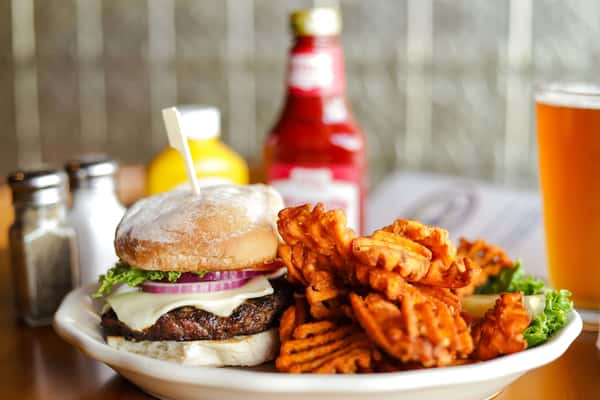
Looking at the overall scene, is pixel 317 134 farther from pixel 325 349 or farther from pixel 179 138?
pixel 325 349

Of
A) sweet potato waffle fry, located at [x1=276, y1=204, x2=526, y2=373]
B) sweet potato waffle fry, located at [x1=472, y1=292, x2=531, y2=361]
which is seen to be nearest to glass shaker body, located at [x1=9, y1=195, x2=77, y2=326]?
sweet potato waffle fry, located at [x1=276, y1=204, x2=526, y2=373]

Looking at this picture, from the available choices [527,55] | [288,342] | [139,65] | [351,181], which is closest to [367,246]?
[288,342]

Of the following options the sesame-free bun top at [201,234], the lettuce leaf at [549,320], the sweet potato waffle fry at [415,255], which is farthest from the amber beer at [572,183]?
the sesame-free bun top at [201,234]

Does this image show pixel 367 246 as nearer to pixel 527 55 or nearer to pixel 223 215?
pixel 223 215

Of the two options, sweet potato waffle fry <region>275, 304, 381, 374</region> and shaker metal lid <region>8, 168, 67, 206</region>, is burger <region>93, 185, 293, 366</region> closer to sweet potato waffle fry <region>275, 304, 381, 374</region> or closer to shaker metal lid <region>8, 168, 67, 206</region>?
sweet potato waffle fry <region>275, 304, 381, 374</region>

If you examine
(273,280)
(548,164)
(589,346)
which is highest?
(548,164)

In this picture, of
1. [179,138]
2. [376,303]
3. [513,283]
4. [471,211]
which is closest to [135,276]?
[179,138]
